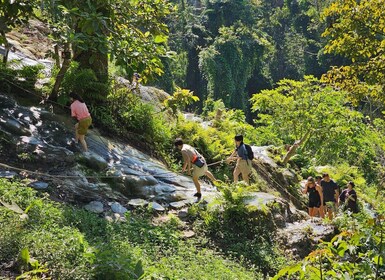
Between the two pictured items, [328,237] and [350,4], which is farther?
[328,237]

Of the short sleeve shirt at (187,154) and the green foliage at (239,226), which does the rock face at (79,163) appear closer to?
the short sleeve shirt at (187,154)

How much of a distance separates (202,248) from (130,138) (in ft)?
13.4

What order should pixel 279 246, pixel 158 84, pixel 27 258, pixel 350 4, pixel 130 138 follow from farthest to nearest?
1. pixel 158 84
2. pixel 130 138
3. pixel 279 246
4. pixel 350 4
5. pixel 27 258

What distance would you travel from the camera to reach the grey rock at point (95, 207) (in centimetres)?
772

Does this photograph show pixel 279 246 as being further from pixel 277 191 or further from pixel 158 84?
pixel 158 84

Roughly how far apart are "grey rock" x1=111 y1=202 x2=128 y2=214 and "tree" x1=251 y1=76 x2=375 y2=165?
10.4 m

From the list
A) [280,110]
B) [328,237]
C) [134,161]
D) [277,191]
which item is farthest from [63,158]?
[280,110]

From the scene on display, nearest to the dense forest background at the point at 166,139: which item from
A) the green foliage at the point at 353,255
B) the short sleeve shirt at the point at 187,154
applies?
the green foliage at the point at 353,255

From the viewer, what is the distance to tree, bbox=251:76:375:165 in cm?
1777

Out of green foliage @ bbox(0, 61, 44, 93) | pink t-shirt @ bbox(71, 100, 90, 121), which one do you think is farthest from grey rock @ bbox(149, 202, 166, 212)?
green foliage @ bbox(0, 61, 44, 93)

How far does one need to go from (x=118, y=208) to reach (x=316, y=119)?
11992 mm

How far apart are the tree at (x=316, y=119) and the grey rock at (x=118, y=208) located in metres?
10.4

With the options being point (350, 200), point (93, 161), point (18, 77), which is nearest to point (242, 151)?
point (350, 200)

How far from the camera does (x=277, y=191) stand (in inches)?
532
